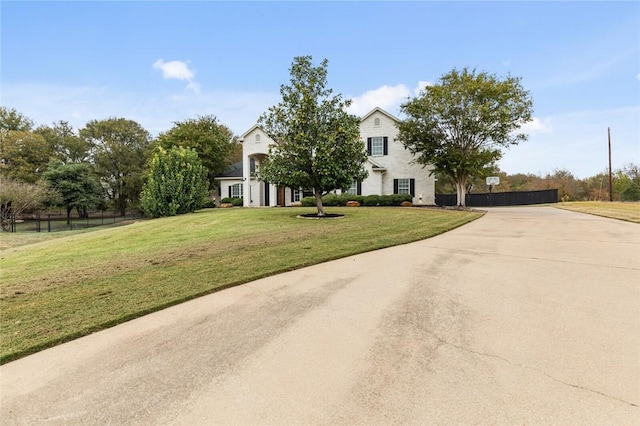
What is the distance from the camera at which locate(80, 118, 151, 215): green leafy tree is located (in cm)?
3772

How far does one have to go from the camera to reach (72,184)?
2922cm

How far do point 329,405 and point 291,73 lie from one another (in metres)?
13.9

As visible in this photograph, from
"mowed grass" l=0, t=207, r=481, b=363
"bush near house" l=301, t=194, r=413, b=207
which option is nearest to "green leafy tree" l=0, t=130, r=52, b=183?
"bush near house" l=301, t=194, r=413, b=207

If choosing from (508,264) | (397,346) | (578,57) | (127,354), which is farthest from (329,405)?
(578,57)

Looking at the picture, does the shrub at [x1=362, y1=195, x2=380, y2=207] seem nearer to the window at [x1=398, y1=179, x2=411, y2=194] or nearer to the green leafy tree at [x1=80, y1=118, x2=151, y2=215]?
the window at [x1=398, y1=179, x2=411, y2=194]

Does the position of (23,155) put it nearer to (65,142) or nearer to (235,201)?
(65,142)

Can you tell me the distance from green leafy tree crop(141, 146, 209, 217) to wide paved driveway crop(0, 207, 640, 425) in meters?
18.1

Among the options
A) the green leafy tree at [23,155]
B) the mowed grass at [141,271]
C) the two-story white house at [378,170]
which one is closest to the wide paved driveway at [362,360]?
the mowed grass at [141,271]

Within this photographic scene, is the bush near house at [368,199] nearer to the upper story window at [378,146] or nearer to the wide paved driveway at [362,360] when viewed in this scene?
the upper story window at [378,146]

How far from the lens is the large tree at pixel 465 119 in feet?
61.1

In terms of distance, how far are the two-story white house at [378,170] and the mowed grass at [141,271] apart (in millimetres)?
13206

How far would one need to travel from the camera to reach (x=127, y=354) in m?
2.92

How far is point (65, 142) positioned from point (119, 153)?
22.2ft

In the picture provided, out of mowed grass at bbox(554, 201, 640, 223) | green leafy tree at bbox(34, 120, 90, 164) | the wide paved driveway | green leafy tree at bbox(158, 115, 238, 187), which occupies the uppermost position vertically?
green leafy tree at bbox(34, 120, 90, 164)
